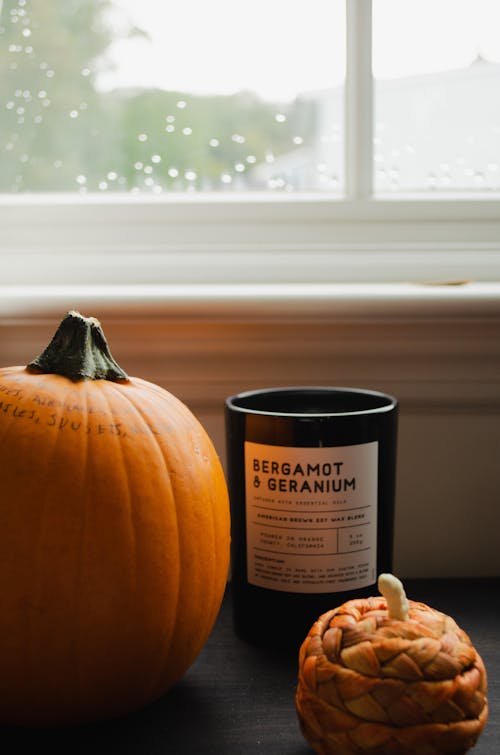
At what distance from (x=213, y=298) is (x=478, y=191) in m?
0.37

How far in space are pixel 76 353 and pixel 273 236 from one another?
1.32ft

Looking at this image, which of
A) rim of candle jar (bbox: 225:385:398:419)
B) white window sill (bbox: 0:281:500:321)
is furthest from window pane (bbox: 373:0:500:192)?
rim of candle jar (bbox: 225:385:398:419)

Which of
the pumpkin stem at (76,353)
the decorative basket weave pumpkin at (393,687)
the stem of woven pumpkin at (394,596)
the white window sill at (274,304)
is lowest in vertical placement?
the decorative basket weave pumpkin at (393,687)

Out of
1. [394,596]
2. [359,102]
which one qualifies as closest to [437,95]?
[359,102]

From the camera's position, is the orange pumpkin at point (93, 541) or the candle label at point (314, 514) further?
the candle label at point (314, 514)

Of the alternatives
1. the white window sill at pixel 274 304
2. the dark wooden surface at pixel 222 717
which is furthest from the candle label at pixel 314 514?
the white window sill at pixel 274 304

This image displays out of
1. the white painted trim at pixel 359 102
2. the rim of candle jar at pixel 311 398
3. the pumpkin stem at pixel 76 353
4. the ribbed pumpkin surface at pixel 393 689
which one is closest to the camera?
the ribbed pumpkin surface at pixel 393 689

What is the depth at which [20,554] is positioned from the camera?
0.52 metres

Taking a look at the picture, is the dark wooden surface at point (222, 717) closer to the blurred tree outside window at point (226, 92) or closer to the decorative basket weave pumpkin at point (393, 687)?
the decorative basket weave pumpkin at point (393, 687)

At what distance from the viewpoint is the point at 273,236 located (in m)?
0.94

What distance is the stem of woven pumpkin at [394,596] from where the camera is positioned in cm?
49

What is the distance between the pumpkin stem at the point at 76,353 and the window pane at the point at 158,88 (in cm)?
41

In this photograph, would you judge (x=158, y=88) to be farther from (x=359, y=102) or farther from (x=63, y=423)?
(x=63, y=423)

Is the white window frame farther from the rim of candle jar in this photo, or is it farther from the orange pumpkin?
the orange pumpkin
